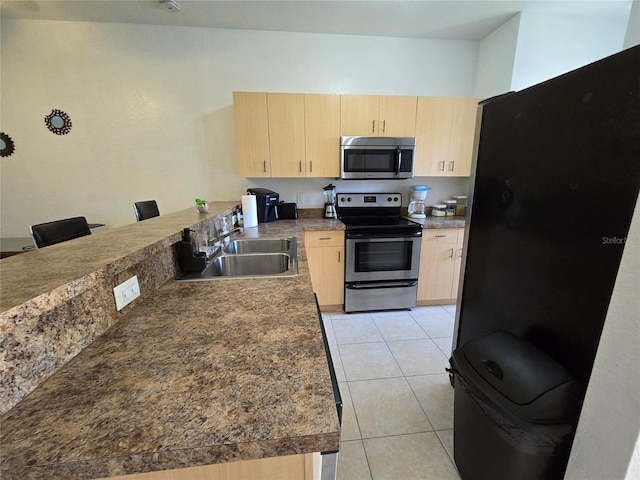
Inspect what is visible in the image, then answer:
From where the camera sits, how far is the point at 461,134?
9.04ft

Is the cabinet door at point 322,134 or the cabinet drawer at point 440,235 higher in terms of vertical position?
the cabinet door at point 322,134

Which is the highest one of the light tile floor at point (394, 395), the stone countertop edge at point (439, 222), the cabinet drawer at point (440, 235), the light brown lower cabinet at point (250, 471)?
the stone countertop edge at point (439, 222)

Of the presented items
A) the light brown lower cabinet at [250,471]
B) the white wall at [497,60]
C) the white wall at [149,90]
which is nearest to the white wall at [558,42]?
the white wall at [497,60]

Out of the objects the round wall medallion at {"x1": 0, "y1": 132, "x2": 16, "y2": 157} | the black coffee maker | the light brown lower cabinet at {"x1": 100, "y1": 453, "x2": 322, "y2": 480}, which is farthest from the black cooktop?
the round wall medallion at {"x1": 0, "y1": 132, "x2": 16, "y2": 157}

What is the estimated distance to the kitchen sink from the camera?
1.42 m

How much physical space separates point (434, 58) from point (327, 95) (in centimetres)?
138

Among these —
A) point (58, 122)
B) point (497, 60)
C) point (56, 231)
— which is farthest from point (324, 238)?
point (58, 122)

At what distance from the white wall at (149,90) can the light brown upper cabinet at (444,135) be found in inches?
16.9

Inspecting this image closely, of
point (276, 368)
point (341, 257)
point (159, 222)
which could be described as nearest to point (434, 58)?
point (341, 257)

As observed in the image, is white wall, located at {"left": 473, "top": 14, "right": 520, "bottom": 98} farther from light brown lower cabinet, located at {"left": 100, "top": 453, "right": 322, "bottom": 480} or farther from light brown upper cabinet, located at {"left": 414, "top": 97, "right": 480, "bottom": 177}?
light brown lower cabinet, located at {"left": 100, "top": 453, "right": 322, "bottom": 480}

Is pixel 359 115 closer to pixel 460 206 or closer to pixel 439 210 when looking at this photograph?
pixel 439 210

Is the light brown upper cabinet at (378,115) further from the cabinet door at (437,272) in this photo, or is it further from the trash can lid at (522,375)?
the trash can lid at (522,375)

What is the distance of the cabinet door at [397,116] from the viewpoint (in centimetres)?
265

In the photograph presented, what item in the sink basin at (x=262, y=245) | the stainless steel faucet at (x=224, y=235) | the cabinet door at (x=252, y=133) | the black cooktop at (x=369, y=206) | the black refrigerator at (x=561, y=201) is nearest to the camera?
the black refrigerator at (x=561, y=201)
